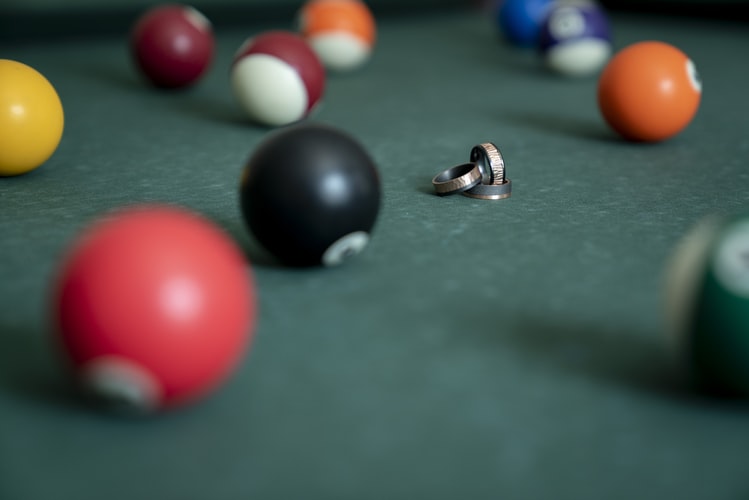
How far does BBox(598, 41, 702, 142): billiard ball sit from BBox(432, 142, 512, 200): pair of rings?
0.73 m

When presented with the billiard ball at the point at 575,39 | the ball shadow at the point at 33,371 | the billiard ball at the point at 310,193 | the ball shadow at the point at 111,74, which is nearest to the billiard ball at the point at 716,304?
the billiard ball at the point at 310,193

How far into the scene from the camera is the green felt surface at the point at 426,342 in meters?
1.30

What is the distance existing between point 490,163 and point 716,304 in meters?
1.19

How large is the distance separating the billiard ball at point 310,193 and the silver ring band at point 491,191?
2.13 feet

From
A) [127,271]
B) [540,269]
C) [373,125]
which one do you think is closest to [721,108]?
[373,125]

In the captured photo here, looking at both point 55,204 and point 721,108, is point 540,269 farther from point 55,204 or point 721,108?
point 721,108

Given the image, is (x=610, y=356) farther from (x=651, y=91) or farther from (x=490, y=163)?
(x=651, y=91)

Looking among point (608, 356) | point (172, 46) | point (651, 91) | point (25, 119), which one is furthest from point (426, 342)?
point (172, 46)

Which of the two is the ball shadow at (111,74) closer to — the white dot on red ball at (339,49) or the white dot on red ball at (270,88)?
the white dot on red ball at (339,49)

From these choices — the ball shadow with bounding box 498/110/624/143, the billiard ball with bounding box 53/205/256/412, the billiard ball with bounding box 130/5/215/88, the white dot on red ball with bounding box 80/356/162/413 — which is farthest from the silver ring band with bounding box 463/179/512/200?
the billiard ball with bounding box 130/5/215/88

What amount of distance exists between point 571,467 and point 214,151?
211 centimetres

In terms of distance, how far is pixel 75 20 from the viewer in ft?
18.7

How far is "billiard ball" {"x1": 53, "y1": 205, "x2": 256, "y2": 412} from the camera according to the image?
1.33m

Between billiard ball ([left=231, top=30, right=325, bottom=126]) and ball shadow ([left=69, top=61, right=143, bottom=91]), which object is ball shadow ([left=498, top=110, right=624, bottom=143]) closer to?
billiard ball ([left=231, top=30, right=325, bottom=126])
